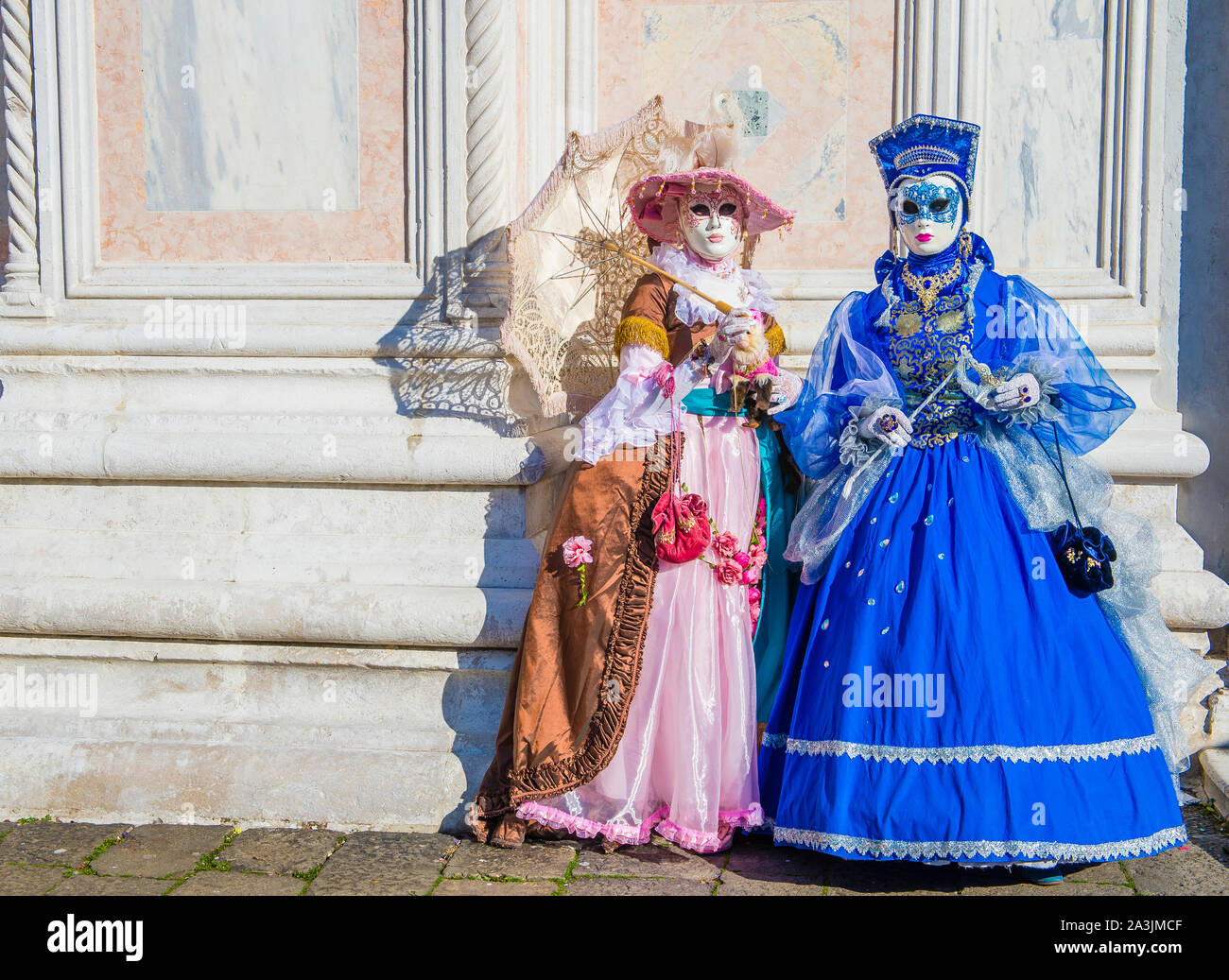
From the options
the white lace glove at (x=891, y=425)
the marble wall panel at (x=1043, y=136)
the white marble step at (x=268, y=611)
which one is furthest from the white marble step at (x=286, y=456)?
the marble wall panel at (x=1043, y=136)

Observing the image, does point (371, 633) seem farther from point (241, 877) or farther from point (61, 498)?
point (61, 498)

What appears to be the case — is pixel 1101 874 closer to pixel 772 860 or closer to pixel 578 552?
pixel 772 860

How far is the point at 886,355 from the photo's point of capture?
3.68m

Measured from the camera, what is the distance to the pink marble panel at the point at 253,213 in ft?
15.0

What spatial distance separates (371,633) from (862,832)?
1817 mm

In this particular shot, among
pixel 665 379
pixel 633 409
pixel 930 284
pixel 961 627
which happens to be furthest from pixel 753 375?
pixel 961 627

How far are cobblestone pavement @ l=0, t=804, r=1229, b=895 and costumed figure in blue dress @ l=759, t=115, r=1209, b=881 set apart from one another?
17 centimetres

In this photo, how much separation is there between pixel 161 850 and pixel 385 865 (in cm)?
74

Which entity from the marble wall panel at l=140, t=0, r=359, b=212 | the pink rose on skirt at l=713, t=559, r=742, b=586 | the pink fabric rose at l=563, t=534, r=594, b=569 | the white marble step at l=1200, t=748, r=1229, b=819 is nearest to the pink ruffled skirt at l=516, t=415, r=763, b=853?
the pink rose on skirt at l=713, t=559, r=742, b=586

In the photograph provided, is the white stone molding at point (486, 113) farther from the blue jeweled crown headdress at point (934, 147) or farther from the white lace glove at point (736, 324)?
the blue jeweled crown headdress at point (934, 147)

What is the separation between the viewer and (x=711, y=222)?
3754mm

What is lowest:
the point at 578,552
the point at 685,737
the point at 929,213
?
the point at 685,737

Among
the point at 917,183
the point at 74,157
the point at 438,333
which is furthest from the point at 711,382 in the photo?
the point at 74,157

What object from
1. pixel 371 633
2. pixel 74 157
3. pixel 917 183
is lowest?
pixel 371 633
